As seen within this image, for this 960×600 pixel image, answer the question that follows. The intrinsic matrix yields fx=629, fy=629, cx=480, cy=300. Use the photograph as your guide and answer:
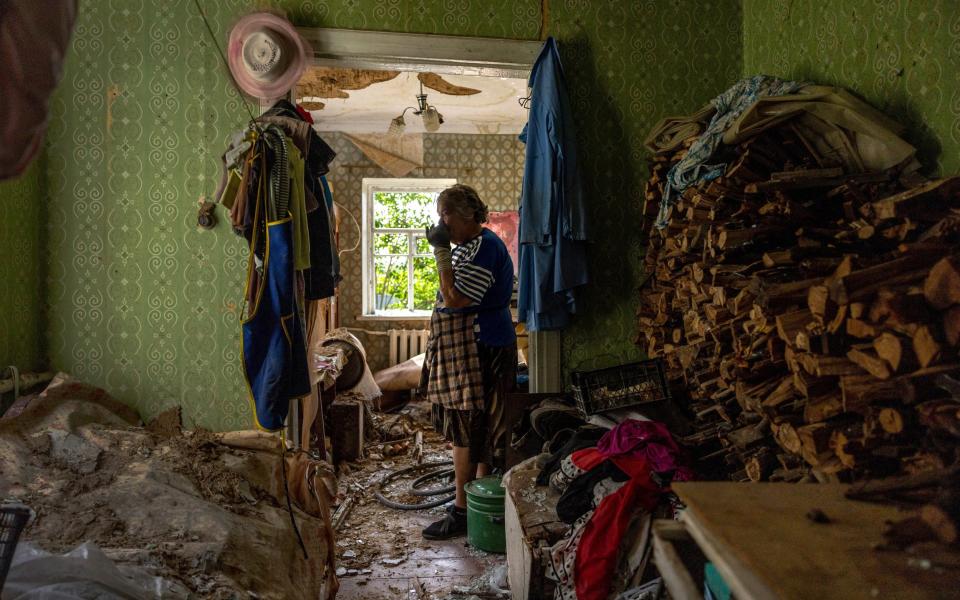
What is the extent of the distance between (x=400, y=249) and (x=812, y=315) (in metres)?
6.77

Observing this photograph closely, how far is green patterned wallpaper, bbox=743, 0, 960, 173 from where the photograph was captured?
6.60 ft

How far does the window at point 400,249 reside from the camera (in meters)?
8.20

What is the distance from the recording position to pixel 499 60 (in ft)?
11.1

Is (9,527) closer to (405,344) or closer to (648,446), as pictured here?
(648,446)

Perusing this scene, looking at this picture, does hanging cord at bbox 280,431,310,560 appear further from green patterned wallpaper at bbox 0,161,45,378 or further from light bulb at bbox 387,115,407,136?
light bulb at bbox 387,115,407,136

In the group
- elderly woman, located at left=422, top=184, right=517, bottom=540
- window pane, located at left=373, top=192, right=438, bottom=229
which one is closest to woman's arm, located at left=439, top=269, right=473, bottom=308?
elderly woman, located at left=422, top=184, right=517, bottom=540

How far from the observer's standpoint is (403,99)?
6.88 m

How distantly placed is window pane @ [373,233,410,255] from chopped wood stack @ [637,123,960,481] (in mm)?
5558

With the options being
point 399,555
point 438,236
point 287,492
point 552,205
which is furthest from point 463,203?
point 399,555

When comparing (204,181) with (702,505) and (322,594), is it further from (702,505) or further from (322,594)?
(702,505)

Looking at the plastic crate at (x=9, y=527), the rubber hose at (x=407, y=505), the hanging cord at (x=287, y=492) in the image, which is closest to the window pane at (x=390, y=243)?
the rubber hose at (x=407, y=505)

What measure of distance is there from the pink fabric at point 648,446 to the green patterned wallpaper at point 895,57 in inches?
50.9

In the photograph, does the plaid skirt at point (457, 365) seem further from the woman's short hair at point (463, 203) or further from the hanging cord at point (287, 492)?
the hanging cord at point (287, 492)

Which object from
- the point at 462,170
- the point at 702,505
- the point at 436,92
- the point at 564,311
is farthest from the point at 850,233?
the point at 462,170
